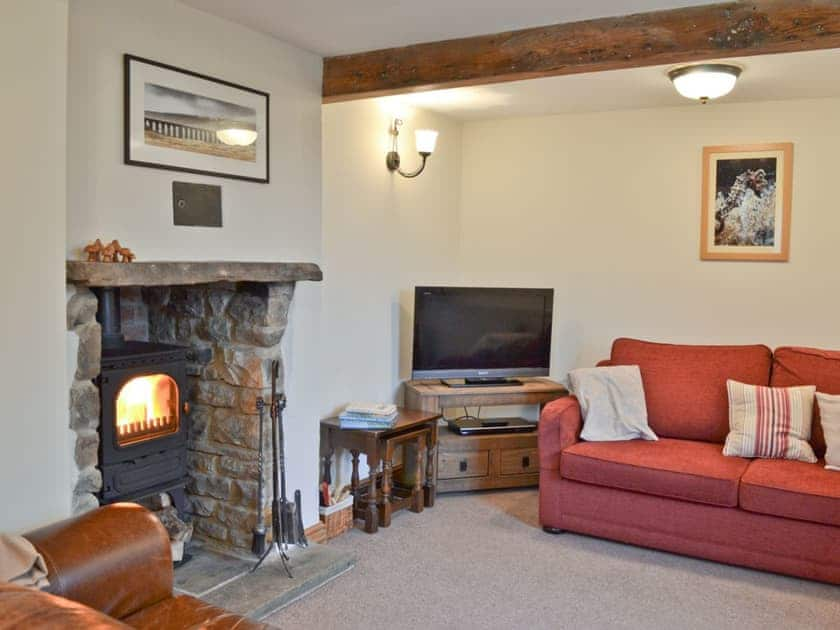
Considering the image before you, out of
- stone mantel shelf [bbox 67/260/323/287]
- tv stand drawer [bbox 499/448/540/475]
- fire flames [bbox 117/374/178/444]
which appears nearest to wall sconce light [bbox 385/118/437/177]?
stone mantel shelf [bbox 67/260/323/287]

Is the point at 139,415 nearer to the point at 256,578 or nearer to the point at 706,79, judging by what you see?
the point at 256,578

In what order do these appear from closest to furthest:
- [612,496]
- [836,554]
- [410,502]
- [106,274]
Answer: [106,274]
[836,554]
[612,496]
[410,502]

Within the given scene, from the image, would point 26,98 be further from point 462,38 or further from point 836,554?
point 836,554

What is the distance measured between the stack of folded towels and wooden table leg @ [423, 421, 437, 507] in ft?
1.32

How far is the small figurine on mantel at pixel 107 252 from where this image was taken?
2539 millimetres

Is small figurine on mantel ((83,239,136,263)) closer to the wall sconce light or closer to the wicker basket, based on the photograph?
the wicker basket

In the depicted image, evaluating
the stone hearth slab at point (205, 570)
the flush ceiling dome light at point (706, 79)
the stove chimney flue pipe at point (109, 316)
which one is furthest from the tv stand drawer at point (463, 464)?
the flush ceiling dome light at point (706, 79)

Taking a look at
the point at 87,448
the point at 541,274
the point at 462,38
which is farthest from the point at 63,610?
the point at 541,274

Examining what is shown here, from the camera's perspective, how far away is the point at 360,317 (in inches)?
172

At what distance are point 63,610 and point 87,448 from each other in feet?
4.71

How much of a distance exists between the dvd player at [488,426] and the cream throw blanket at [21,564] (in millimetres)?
2912

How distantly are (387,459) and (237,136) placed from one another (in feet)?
5.66

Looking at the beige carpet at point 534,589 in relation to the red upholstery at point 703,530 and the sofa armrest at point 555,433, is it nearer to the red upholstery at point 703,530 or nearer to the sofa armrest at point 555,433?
the red upholstery at point 703,530

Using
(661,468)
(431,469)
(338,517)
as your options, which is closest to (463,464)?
(431,469)
